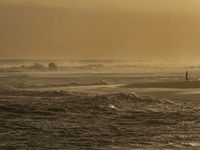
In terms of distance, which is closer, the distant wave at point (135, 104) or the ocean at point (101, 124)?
the ocean at point (101, 124)

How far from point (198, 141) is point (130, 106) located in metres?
7.22

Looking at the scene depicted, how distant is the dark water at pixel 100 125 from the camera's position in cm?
1079

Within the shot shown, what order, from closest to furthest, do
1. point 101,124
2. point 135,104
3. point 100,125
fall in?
1. point 100,125
2. point 101,124
3. point 135,104

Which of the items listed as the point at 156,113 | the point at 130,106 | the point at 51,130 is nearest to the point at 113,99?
the point at 130,106

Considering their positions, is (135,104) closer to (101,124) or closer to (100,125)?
(101,124)

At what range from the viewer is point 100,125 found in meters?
13.3

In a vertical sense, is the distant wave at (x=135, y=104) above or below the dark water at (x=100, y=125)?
above

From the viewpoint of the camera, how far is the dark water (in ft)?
35.4

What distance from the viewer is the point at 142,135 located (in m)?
11.7

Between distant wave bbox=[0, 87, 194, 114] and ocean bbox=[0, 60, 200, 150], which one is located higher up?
distant wave bbox=[0, 87, 194, 114]

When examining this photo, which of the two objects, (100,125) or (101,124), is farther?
(101,124)

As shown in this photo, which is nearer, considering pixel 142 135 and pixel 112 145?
pixel 112 145

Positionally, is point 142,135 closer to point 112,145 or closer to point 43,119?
point 112,145

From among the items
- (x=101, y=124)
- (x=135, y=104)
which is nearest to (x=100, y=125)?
(x=101, y=124)
